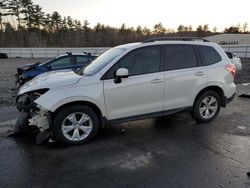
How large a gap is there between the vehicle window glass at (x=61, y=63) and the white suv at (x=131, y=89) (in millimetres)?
5581

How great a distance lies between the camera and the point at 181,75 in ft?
16.6

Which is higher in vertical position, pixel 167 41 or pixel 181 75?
pixel 167 41

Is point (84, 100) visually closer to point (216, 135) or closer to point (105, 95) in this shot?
point (105, 95)

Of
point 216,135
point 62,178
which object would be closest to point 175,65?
point 216,135

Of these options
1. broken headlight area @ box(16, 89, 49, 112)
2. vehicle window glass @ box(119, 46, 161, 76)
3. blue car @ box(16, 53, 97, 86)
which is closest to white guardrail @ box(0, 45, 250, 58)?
blue car @ box(16, 53, 97, 86)

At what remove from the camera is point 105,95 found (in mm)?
4453

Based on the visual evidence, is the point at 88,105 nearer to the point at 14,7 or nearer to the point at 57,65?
the point at 57,65

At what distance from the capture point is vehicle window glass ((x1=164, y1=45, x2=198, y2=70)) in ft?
16.5

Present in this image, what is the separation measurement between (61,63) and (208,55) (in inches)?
267

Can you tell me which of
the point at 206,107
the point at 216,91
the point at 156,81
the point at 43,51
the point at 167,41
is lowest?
the point at 206,107

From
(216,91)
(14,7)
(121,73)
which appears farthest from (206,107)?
(14,7)

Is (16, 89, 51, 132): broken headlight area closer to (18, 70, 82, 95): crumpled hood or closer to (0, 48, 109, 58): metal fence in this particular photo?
(18, 70, 82, 95): crumpled hood

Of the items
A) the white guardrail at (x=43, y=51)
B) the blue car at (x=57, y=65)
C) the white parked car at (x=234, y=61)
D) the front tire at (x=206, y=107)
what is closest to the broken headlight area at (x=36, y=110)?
the front tire at (x=206, y=107)

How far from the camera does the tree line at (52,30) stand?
5422cm
